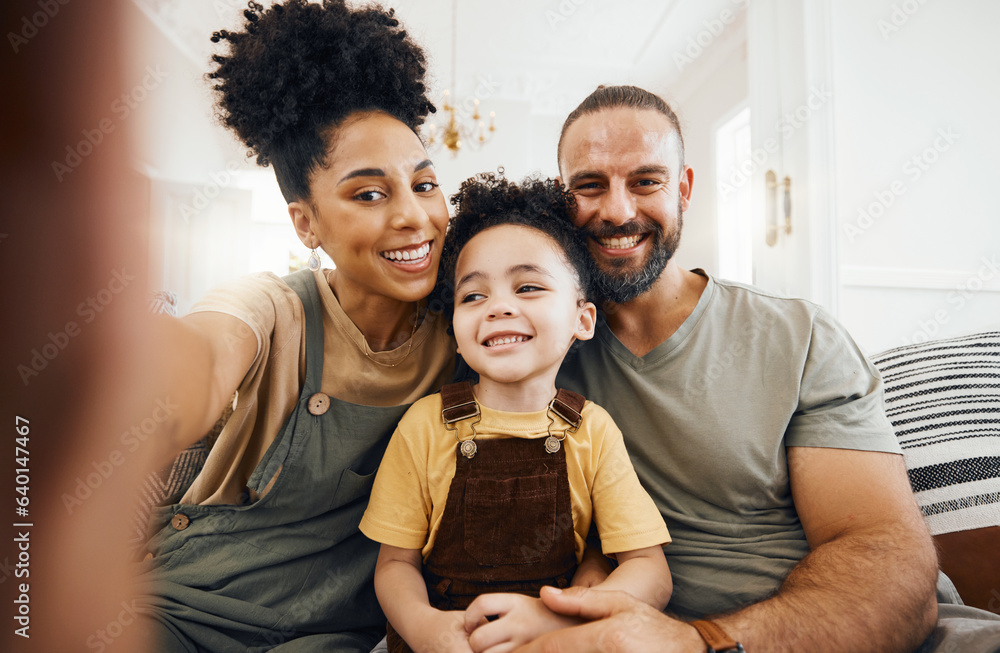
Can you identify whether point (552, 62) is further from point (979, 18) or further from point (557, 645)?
point (557, 645)

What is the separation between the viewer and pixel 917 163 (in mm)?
3217

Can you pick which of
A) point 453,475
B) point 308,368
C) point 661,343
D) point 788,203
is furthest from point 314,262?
point 788,203

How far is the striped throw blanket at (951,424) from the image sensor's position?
135cm

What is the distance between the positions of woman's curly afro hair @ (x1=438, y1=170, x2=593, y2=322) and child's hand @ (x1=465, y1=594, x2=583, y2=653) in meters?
0.70

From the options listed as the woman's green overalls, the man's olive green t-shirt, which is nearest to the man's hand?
the man's olive green t-shirt

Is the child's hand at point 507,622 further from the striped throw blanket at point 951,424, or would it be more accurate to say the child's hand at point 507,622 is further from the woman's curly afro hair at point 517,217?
the striped throw blanket at point 951,424

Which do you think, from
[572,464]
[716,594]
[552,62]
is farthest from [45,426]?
[552,62]

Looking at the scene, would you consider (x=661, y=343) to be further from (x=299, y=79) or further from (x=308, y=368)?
(x=299, y=79)

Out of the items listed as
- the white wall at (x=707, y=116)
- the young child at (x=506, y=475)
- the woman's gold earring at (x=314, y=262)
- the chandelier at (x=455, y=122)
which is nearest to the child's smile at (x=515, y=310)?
the young child at (x=506, y=475)

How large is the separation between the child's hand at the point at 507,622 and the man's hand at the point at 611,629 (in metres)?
0.02

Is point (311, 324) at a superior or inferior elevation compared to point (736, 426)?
superior

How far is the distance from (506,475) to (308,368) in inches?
20.2

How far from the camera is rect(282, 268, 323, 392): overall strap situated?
1295 millimetres

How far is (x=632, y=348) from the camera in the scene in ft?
4.90
